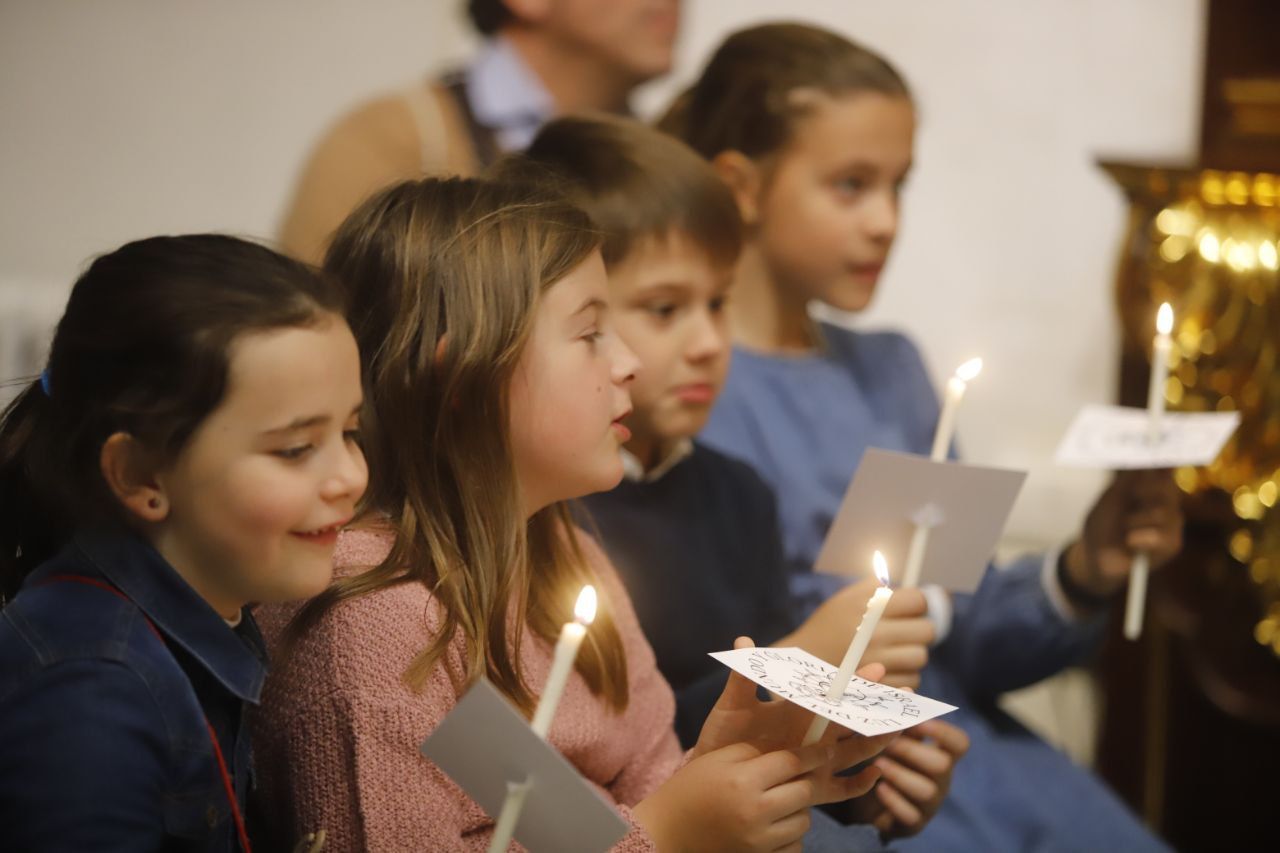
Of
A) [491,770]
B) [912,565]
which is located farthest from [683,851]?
[912,565]

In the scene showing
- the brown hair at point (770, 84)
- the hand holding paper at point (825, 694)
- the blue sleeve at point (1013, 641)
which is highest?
the brown hair at point (770, 84)

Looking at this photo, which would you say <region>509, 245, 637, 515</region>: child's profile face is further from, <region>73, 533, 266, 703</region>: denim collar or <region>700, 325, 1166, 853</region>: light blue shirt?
<region>700, 325, 1166, 853</region>: light blue shirt

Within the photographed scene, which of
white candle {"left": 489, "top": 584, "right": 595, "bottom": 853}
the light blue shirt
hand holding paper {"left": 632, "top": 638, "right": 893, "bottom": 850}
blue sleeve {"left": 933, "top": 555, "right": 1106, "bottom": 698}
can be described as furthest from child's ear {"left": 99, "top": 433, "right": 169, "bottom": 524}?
blue sleeve {"left": 933, "top": 555, "right": 1106, "bottom": 698}

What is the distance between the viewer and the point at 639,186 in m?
1.33

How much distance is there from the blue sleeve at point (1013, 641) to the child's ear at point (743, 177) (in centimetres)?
54

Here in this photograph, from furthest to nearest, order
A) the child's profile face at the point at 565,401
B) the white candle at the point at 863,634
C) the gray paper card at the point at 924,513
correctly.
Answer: the gray paper card at the point at 924,513 → the child's profile face at the point at 565,401 → the white candle at the point at 863,634

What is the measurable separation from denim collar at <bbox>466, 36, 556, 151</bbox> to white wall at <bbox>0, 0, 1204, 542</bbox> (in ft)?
0.27

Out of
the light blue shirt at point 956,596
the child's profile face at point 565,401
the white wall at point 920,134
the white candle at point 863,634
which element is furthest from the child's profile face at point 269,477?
the white wall at point 920,134

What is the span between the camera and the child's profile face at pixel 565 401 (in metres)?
1.07

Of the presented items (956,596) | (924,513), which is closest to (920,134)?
(956,596)

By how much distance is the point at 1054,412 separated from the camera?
2.25 metres

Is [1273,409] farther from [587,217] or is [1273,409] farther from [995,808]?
[587,217]

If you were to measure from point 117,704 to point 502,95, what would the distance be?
156cm

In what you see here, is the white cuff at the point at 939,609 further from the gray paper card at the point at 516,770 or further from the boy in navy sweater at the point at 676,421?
the gray paper card at the point at 516,770
